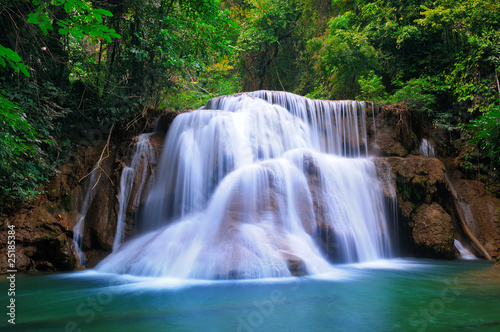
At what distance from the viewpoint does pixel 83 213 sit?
305 inches

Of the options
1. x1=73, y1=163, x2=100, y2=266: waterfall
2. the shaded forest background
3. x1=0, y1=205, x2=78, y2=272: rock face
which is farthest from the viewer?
x1=73, y1=163, x2=100, y2=266: waterfall

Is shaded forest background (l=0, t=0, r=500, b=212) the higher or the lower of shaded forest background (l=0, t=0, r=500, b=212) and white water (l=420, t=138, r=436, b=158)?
the higher

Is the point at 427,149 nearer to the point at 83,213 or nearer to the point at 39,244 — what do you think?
the point at 83,213

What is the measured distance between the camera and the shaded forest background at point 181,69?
22.7 feet

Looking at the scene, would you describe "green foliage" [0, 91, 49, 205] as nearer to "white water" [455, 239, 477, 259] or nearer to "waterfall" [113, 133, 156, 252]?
"waterfall" [113, 133, 156, 252]

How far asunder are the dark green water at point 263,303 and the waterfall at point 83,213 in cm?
133

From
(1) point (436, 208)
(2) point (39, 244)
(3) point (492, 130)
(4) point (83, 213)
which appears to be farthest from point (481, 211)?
(2) point (39, 244)

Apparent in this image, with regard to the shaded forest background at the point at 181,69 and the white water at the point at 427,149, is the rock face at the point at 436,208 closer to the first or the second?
the white water at the point at 427,149

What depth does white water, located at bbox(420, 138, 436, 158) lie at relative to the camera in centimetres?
1062

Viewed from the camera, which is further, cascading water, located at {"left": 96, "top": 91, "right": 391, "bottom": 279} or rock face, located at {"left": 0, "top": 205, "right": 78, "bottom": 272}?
rock face, located at {"left": 0, "top": 205, "right": 78, "bottom": 272}

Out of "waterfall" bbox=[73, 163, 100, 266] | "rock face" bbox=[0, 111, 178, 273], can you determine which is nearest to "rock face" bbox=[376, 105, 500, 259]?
"rock face" bbox=[0, 111, 178, 273]

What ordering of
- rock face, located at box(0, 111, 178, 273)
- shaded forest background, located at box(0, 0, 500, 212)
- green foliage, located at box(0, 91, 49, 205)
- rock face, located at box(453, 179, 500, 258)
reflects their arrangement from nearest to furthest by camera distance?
green foliage, located at box(0, 91, 49, 205), rock face, located at box(0, 111, 178, 273), shaded forest background, located at box(0, 0, 500, 212), rock face, located at box(453, 179, 500, 258)

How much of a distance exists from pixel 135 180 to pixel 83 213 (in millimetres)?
1395

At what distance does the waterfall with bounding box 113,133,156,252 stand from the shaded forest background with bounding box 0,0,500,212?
143 cm
